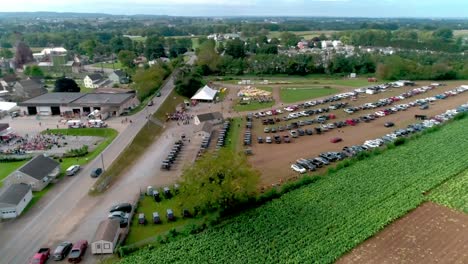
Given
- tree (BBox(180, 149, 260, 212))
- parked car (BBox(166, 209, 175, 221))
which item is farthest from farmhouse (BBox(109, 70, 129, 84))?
tree (BBox(180, 149, 260, 212))

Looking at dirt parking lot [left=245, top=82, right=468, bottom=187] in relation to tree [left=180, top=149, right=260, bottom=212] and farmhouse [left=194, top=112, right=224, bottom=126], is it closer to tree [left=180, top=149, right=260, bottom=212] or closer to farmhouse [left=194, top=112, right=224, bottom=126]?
farmhouse [left=194, top=112, right=224, bottom=126]

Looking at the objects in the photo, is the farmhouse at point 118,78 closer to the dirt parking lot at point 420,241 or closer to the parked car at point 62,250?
the parked car at point 62,250

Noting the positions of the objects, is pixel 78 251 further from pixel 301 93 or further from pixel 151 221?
pixel 301 93

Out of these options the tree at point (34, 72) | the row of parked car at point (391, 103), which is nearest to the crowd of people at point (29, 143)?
the row of parked car at point (391, 103)

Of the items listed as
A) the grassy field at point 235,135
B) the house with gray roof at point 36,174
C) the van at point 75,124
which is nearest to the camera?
the house with gray roof at point 36,174

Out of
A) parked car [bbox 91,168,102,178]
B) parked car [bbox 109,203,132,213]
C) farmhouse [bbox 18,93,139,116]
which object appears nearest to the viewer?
parked car [bbox 109,203,132,213]

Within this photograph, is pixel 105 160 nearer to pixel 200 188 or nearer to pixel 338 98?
pixel 200 188
